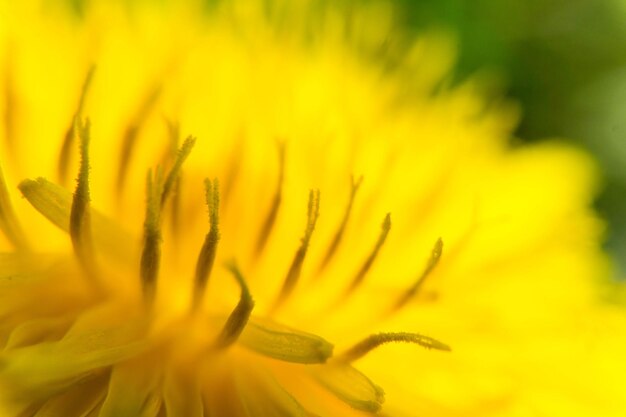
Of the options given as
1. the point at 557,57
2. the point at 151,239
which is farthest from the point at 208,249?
the point at 557,57

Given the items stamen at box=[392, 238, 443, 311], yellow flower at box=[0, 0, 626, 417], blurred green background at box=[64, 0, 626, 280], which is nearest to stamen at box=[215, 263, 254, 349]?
yellow flower at box=[0, 0, 626, 417]

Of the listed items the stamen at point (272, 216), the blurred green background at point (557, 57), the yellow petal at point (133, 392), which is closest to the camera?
the yellow petal at point (133, 392)

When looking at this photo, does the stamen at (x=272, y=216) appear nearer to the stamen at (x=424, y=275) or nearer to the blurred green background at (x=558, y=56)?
the stamen at (x=424, y=275)

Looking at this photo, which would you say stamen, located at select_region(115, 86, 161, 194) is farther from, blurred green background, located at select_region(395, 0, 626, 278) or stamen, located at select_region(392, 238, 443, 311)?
blurred green background, located at select_region(395, 0, 626, 278)

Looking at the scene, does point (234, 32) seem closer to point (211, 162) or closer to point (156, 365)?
point (211, 162)

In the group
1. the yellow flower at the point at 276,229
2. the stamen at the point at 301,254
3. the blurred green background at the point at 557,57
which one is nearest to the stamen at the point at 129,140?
the yellow flower at the point at 276,229

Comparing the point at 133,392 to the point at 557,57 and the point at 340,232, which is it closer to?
the point at 340,232
